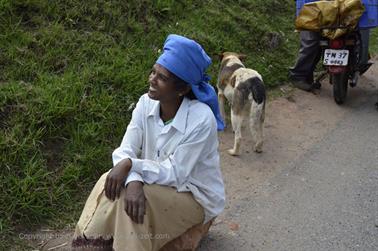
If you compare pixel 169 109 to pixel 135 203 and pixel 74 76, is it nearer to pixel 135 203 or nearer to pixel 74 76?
pixel 135 203

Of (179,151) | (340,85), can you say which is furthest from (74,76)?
(340,85)

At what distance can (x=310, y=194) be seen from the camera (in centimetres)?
409

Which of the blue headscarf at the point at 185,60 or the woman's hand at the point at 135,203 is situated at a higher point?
the blue headscarf at the point at 185,60

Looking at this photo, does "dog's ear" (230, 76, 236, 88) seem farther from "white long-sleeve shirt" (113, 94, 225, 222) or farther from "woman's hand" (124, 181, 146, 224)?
"woman's hand" (124, 181, 146, 224)

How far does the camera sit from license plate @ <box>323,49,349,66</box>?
5797mm

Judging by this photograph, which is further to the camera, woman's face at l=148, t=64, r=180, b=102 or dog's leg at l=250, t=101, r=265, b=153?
dog's leg at l=250, t=101, r=265, b=153

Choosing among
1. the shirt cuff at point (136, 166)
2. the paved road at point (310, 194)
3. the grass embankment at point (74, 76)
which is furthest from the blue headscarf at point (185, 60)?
the grass embankment at point (74, 76)

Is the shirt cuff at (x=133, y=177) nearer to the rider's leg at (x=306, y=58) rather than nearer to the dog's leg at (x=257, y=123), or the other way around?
the dog's leg at (x=257, y=123)

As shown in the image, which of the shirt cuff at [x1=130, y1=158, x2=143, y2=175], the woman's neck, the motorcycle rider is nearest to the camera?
the shirt cuff at [x1=130, y1=158, x2=143, y2=175]

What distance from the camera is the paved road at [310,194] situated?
347cm

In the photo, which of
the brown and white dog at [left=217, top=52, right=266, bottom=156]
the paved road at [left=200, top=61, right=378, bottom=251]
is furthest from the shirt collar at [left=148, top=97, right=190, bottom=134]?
the brown and white dog at [left=217, top=52, right=266, bottom=156]

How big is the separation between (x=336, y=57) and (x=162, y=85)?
144 inches

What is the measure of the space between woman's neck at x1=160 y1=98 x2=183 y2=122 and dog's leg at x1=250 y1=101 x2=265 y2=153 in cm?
185

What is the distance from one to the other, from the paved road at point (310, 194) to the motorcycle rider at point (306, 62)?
86 cm
